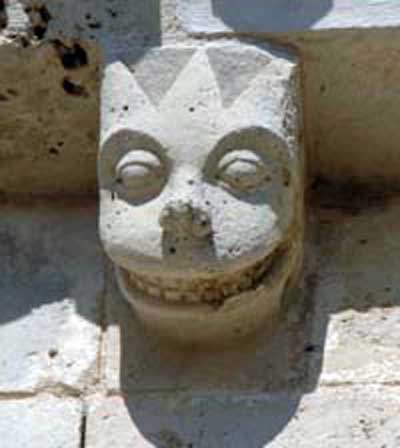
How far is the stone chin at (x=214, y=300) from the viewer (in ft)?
12.1

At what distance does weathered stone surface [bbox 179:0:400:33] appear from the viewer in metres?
3.76

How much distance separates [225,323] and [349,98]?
41 centimetres

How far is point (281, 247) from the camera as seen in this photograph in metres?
3.74

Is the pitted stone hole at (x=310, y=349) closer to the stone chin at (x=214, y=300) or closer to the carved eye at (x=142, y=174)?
the stone chin at (x=214, y=300)

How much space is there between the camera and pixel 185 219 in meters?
3.57

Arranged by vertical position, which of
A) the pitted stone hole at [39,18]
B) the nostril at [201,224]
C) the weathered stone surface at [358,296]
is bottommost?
the weathered stone surface at [358,296]

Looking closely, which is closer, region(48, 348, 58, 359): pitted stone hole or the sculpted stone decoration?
the sculpted stone decoration

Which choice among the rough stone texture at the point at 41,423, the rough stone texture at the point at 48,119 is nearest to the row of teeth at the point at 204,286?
the rough stone texture at the point at 41,423

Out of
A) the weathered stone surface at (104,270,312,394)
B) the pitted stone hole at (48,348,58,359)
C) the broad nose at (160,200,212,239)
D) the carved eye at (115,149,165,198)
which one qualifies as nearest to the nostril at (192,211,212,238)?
the broad nose at (160,200,212,239)

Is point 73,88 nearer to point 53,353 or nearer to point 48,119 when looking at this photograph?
point 48,119

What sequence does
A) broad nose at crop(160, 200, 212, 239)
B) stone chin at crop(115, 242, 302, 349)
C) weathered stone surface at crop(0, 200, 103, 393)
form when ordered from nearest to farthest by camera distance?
broad nose at crop(160, 200, 212, 239)
stone chin at crop(115, 242, 302, 349)
weathered stone surface at crop(0, 200, 103, 393)

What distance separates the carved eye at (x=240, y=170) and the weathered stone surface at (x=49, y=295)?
357 millimetres

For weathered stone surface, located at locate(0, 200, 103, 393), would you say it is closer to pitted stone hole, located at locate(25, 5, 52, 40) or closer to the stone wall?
the stone wall

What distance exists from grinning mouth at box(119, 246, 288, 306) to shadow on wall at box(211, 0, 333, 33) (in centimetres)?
34
